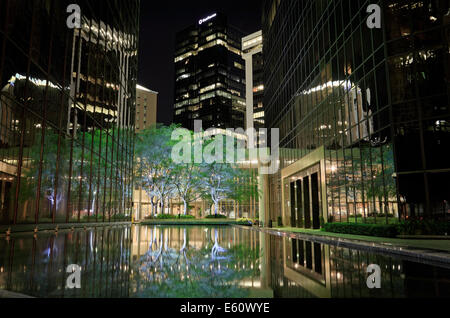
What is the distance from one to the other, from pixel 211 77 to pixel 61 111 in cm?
12581

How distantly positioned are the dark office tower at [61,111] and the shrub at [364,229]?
17179 millimetres

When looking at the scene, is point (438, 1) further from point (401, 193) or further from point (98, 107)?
point (98, 107)

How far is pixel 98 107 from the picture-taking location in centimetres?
2827

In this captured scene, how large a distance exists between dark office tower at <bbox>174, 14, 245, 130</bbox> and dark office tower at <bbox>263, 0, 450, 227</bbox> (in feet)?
351

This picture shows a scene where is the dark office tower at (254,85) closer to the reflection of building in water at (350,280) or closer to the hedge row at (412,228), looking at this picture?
the hedge row at (412,228)

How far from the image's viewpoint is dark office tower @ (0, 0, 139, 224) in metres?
15.7

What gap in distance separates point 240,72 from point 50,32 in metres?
136

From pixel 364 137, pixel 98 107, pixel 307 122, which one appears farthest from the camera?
pixel 307 122

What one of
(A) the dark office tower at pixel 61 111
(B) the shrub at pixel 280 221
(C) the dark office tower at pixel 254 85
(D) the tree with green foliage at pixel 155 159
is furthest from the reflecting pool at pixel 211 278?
(C) the dark office tower at pixel 254 85

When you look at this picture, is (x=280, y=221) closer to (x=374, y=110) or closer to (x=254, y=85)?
(x=374, y=110)

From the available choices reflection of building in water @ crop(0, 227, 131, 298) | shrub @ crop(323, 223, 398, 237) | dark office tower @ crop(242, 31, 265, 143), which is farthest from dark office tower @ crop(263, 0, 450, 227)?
dark office tower @ crop(242, 31, 265, 143)

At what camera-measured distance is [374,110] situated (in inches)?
816

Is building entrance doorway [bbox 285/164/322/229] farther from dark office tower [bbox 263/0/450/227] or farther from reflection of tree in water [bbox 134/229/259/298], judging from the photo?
reflection of tree in water [bbox 134/229/259/298]

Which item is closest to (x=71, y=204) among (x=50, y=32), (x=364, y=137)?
(x=50, y=32)
